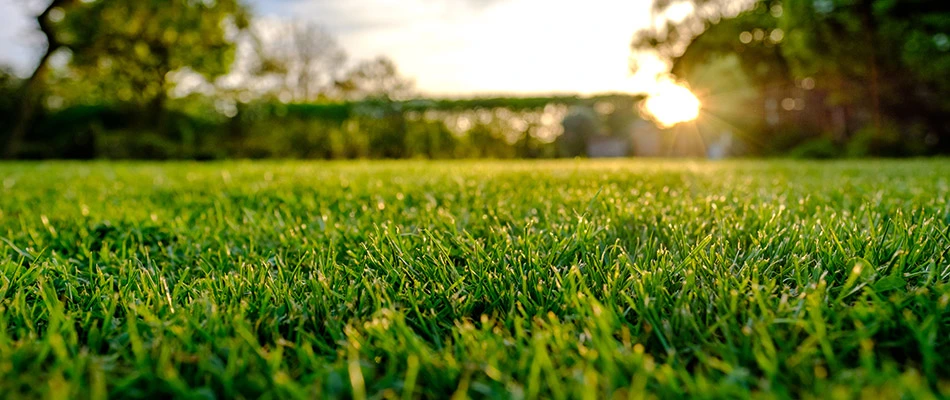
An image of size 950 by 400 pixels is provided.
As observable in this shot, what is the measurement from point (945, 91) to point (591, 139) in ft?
25.4

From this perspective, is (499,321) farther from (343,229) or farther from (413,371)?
(343,229)

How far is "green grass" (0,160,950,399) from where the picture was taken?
768mm

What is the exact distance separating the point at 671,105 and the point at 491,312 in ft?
61.6

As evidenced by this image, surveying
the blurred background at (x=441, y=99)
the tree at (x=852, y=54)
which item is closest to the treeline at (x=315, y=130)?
the blurred background at (x=441, y=99)

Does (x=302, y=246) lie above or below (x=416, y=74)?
below

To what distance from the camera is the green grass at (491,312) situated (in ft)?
2.52

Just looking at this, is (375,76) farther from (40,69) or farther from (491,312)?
(491,312)

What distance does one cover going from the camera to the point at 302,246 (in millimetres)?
1703

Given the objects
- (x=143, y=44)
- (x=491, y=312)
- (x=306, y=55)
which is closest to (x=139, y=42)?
(x=143, y=44)

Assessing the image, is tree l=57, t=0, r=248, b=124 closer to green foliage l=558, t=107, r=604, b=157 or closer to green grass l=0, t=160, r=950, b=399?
green foliage l=558, t=107, r=604, b=157

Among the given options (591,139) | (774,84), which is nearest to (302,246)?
(591,139)

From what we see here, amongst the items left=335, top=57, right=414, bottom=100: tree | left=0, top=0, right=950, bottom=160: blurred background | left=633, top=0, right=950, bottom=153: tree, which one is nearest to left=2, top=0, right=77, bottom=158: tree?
left=0, top=0, right=950, bottom=160: blurred background

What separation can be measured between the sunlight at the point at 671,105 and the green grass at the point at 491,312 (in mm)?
15939

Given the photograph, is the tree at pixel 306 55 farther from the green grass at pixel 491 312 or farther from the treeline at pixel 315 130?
the green grass at pixel 491 312
